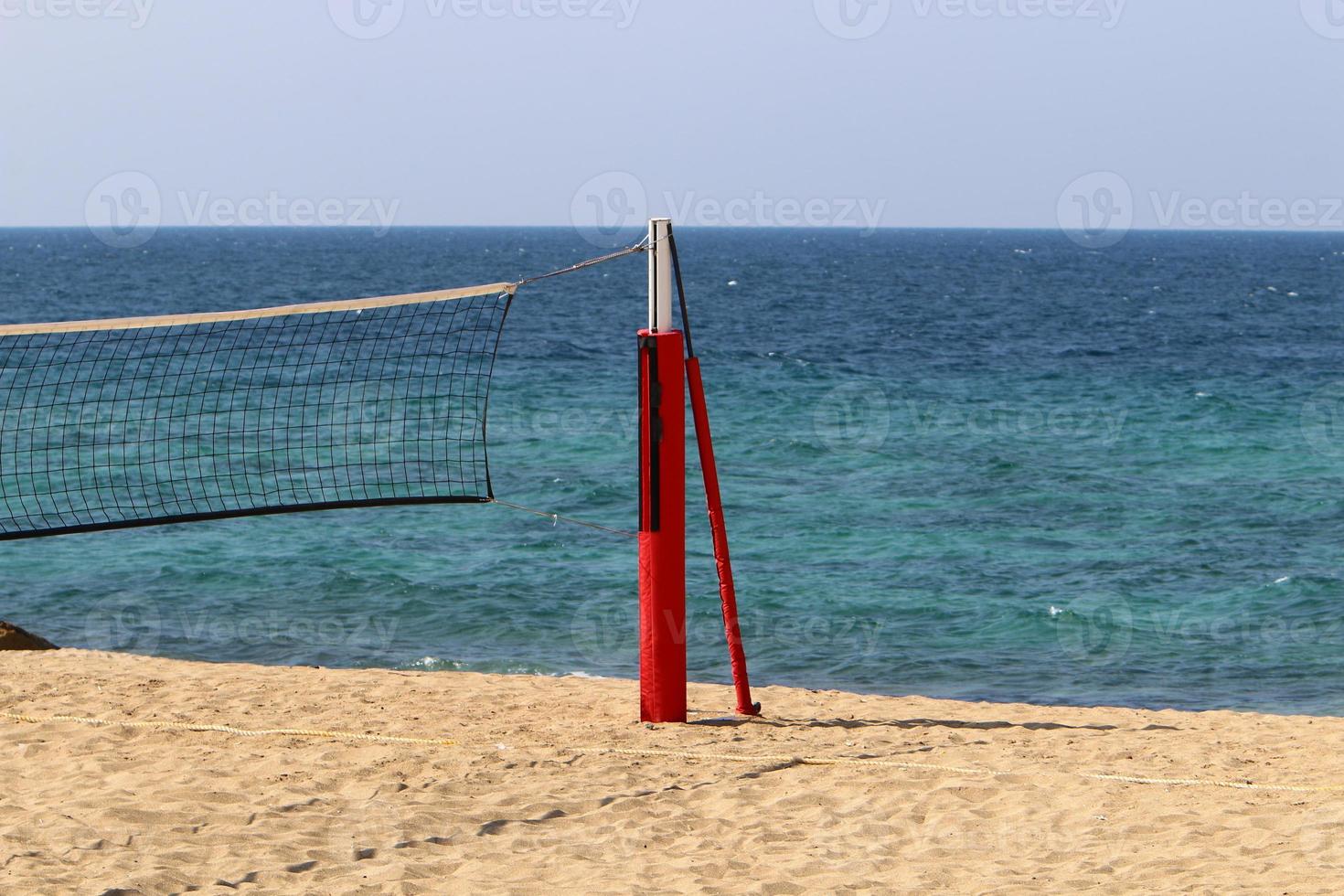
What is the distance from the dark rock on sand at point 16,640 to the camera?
10258 mm

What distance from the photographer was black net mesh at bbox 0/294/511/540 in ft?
51.5

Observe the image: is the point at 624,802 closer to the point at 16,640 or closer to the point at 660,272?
the point at 660,272

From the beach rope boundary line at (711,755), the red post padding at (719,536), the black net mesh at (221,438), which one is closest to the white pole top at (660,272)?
the red post padding at (719,536)

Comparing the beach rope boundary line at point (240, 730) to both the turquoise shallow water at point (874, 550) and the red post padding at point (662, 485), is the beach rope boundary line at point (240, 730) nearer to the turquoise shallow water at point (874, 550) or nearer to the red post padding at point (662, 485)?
the red post padding at point (662, 485)

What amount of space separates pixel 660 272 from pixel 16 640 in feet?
20.8

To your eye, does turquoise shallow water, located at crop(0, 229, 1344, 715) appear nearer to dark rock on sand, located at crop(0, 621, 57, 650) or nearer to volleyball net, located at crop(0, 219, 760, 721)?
volleyball net, located at crop(0, 219, 760, 721)

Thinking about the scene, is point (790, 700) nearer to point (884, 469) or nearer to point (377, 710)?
point (377, 710)

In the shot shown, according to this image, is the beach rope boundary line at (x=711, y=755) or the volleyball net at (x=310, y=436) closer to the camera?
the beach rope boundary line at (x=711, y=755)

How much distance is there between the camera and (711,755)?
6.93 metres

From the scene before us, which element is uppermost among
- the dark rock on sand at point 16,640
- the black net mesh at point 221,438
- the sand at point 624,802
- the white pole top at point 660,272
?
the white pole top at point 660,272

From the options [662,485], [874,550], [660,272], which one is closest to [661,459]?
[662,485]

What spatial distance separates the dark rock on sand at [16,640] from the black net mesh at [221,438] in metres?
1.99

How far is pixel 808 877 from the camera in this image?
534cm

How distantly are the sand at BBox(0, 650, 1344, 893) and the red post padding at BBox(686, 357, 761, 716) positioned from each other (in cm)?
23
